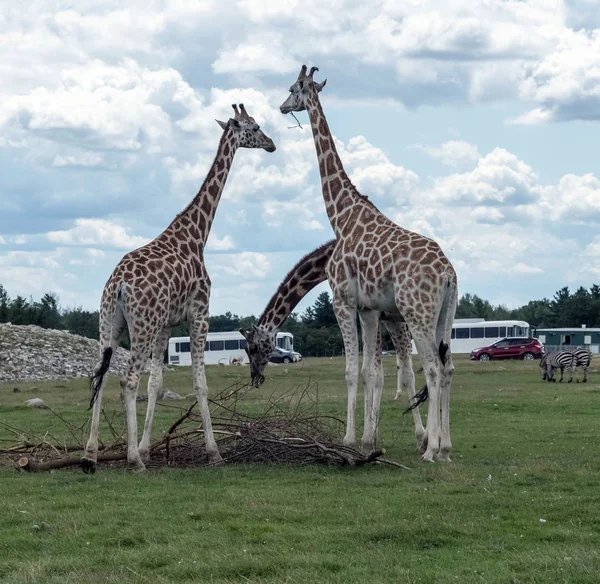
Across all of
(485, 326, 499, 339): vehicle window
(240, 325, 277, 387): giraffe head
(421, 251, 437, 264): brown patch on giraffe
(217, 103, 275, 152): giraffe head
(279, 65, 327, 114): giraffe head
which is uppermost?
(279, 65, 327, 114): giraffe head

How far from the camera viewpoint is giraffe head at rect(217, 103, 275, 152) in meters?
15.0

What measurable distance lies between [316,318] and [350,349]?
84.0 metres

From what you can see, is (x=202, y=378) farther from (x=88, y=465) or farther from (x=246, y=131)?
(x=246, y=131)

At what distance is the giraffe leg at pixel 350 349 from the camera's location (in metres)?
13.2

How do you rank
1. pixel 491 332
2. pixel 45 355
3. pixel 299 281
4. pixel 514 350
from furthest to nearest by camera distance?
pixel 491 332
pixel 514 350
pixel 45 355
pixel 299 281

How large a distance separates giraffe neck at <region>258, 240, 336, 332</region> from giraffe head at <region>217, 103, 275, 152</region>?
2.00 m

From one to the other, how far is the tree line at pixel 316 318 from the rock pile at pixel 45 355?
16849mm

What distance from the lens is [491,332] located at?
7712 centimetres

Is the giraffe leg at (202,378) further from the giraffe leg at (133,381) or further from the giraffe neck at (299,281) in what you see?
the giraffe neck at (299,281)

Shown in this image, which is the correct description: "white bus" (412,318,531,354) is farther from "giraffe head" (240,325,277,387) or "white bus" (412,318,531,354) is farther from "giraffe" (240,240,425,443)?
"giraffe" (240,240,425,443)

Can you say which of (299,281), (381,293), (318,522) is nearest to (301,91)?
(299,281)

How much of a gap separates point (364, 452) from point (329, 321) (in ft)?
272

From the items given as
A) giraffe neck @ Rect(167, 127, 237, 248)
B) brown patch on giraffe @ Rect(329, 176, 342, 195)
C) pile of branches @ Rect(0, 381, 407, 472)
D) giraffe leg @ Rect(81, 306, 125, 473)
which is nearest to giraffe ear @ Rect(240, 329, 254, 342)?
pile of branches @ Rect(0, 381, 407, 472)

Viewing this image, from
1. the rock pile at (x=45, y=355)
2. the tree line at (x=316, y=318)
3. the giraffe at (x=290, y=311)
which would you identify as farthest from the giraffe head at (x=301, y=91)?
the tree line at (x=316, y=318)
